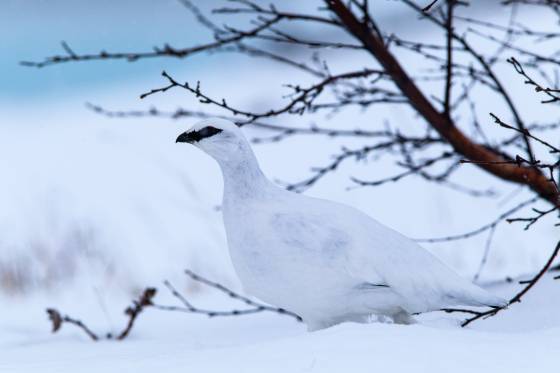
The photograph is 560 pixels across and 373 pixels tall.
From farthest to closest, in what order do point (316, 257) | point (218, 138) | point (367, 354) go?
point (218, 138) → point (316, 257) → point (367, 354)

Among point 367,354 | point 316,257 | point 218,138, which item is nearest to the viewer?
point 367,354

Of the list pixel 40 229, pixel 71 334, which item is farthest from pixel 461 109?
pixel 71 334

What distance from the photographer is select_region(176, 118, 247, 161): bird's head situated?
2.58m

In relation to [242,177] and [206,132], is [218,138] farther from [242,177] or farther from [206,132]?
[242,177]

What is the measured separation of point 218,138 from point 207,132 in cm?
4

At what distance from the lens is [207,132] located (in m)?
2.59

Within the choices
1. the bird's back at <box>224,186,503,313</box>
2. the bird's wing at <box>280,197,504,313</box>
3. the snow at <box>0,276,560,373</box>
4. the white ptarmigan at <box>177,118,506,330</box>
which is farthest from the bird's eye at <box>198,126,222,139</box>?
the snow at <box>0,276,560,373</box>

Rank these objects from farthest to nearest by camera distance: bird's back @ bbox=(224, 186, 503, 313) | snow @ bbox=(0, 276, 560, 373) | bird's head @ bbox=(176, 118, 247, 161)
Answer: bird's head @ bbox=(176, 118, 247, 161), bird's back @ bbox=(224, 186, 503, 313), snow @ bbox=(0, 276, 560, 373)

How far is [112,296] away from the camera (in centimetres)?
612

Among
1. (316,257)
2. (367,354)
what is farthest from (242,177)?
(367,354)

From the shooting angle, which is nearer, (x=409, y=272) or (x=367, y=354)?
(x=367, y=354)

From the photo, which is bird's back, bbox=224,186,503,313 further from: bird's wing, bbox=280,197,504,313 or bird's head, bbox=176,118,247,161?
bird's head, bbox=176,118,247,161

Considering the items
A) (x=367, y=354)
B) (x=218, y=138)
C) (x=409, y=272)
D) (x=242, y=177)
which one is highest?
(x=218, y=138)

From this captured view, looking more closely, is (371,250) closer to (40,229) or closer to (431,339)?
→ (431,339)
